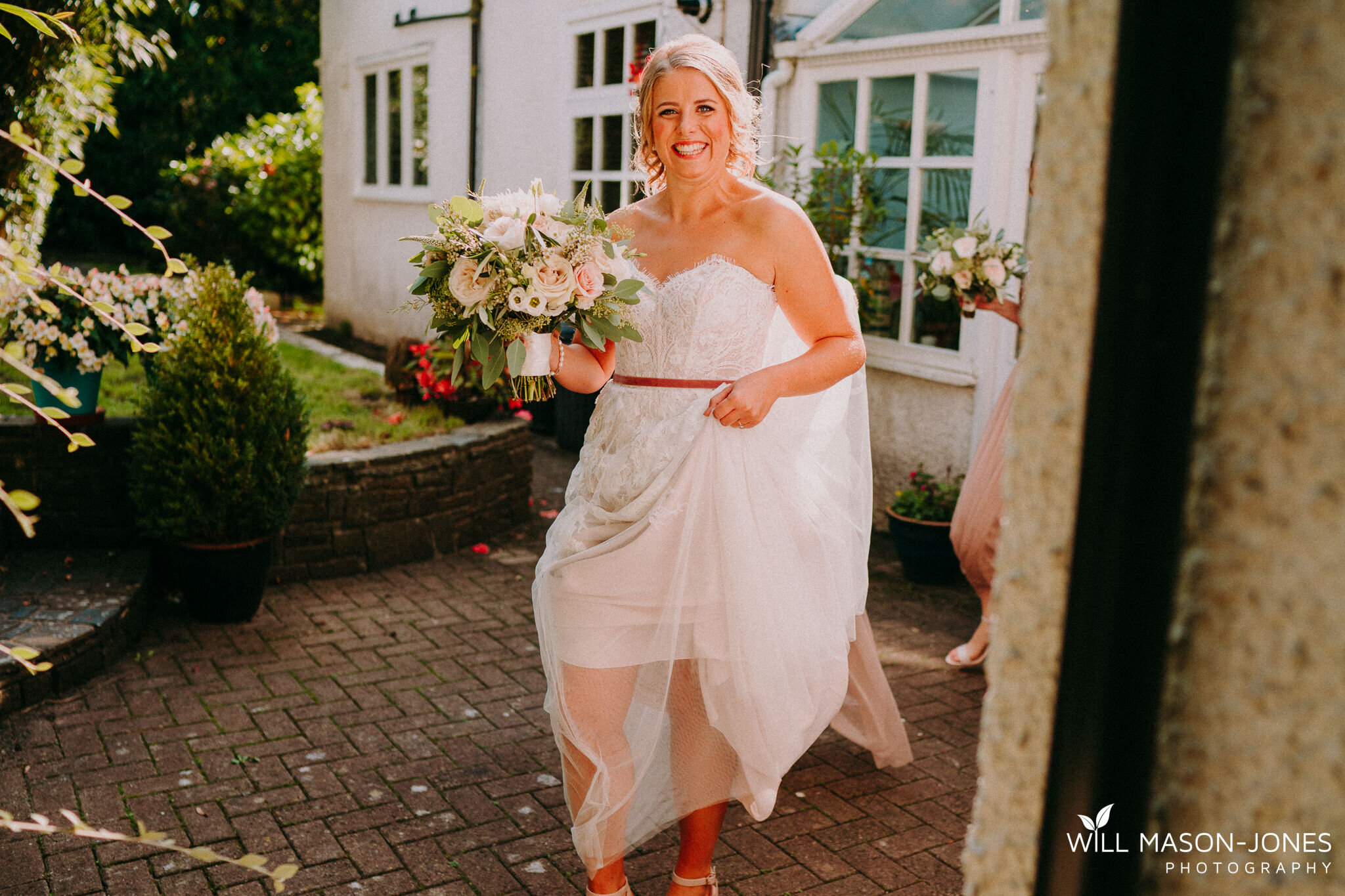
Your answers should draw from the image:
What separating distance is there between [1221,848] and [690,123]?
2628mm

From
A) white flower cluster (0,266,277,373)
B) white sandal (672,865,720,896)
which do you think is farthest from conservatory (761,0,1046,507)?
white sandal (672,865,720,896)

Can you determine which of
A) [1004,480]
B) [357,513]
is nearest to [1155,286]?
[1004,480]

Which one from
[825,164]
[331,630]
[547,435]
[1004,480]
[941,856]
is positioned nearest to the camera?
[1004,480]

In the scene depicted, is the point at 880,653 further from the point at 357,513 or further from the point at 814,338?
the point at 357,513

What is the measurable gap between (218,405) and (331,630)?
4.00 ft

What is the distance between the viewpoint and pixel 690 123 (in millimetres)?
2975

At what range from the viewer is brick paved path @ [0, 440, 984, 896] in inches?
132

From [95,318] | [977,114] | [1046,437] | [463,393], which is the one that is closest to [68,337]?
[95,318]

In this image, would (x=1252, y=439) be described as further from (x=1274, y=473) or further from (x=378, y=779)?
(x=378, y=779)

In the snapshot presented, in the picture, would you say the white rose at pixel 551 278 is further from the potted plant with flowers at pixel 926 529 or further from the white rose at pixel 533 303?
the potted plant with flowers at pixel 926 529

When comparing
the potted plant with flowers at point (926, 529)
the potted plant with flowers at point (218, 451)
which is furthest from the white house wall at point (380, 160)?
the potted plant with flowers at point (926, 529)

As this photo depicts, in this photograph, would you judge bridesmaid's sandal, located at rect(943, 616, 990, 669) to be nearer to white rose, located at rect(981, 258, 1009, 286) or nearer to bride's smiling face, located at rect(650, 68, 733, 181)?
white rose, located at rect(981, 258, 1009, 286)

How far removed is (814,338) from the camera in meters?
3.08

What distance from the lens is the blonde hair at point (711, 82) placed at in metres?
2.97
